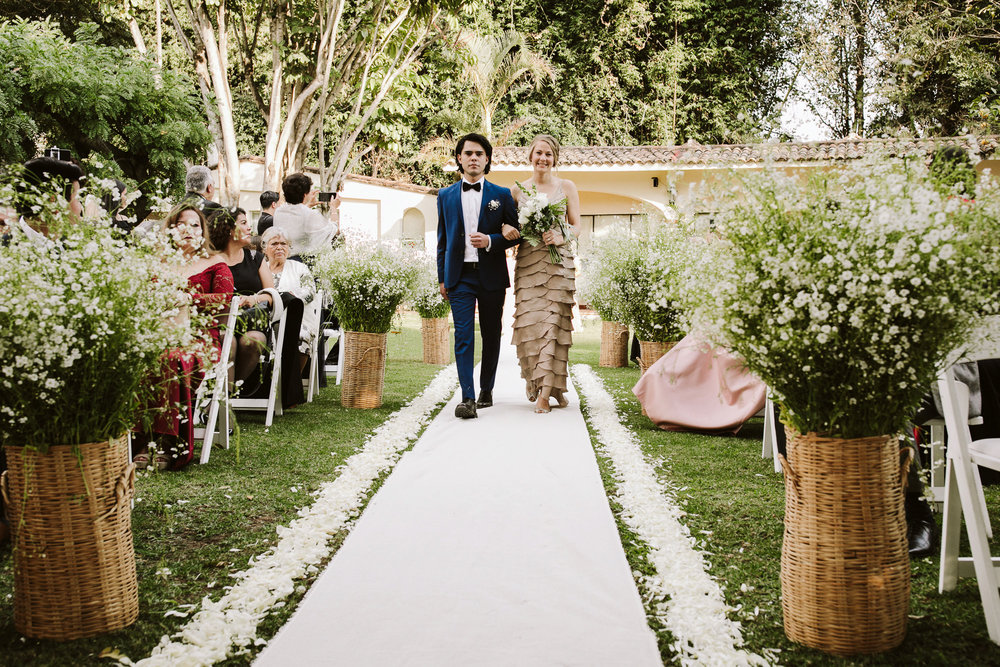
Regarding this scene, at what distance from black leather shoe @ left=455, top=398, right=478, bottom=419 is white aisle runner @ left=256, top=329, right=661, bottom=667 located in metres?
1.45

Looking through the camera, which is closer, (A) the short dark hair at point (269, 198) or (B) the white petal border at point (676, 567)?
(B) the white petal border at point (676, 567)

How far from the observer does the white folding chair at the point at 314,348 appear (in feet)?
23.5

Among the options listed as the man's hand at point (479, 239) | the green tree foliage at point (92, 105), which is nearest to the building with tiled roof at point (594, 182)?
the green tree foliage at point (92, 105)

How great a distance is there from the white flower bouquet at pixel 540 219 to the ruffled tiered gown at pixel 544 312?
0.08 meters

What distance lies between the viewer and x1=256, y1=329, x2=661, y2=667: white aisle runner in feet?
8.00

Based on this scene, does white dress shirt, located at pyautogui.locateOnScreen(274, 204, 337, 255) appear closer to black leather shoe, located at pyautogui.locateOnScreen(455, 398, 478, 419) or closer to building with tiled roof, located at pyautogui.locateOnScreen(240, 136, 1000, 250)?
black leather shoe, located at pyautogui.locateOnScreen(455, 398, 478, 419)

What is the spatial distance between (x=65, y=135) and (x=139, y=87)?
800 mm

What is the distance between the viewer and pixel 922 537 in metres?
3.31

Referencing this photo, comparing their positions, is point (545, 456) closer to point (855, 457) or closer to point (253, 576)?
point (253, 576)

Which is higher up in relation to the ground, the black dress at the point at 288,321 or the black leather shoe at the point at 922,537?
the black dress at the point at 288,321

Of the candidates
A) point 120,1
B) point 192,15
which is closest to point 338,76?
point 192,15

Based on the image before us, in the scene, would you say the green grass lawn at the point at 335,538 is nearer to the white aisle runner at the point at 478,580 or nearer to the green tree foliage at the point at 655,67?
the white aisle runner at the point at 478,580

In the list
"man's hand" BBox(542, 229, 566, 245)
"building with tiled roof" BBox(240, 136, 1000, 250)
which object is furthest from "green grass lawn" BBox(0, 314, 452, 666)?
"building with tiled roof" BBox(240, 136, 1000, 250)

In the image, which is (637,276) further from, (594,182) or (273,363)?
(594,182)
